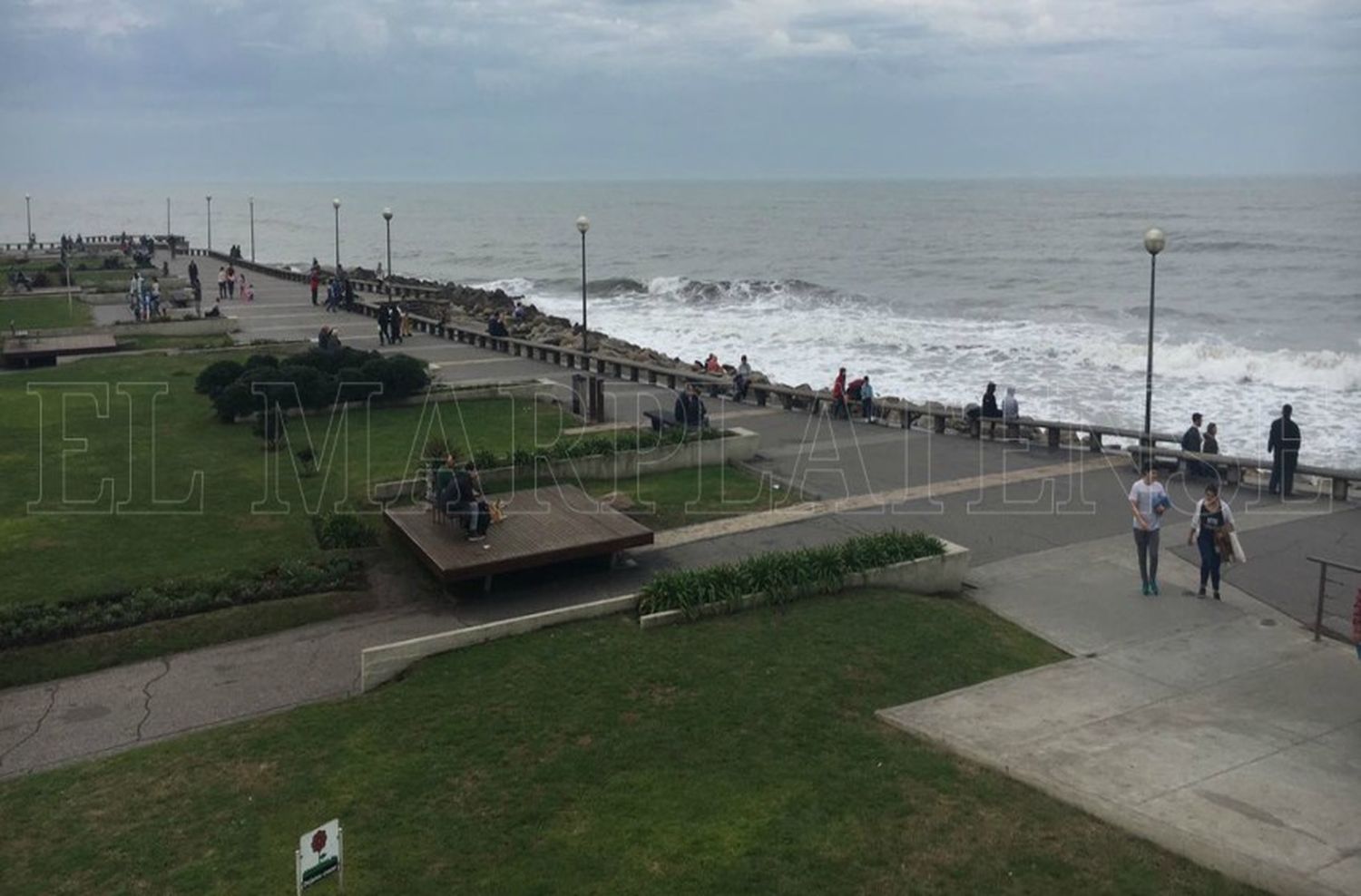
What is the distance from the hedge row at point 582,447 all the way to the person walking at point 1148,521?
27.0 ft

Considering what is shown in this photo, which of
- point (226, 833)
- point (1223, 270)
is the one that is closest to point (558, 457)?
point (226, 833)

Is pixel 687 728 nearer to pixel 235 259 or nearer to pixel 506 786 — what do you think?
pixel 506 786

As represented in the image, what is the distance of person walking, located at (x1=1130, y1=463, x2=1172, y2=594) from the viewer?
13219 mm

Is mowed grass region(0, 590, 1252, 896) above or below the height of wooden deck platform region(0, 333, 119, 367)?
below

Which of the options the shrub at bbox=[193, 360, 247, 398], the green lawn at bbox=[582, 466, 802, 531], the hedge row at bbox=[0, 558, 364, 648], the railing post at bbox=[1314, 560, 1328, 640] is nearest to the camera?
the railing post at bbox=[1314, 560, 1328, 640]

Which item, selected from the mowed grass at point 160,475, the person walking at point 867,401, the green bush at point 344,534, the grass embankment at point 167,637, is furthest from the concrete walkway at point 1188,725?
the person walking at point 867,401

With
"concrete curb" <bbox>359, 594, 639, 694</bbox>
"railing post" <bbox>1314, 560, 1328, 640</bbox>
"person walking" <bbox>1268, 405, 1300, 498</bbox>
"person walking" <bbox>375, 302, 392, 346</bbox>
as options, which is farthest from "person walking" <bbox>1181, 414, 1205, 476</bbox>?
"person walking" <bbox>375, 302, 392, 346</bbox>

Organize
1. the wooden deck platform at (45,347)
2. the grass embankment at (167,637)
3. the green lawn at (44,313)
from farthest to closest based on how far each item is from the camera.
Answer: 1. the green lawn at (44,313)
2. the wooden deck platform at (45,347)
3. the grass embankment at (167,637)

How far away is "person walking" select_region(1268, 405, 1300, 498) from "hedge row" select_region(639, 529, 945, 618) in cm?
722

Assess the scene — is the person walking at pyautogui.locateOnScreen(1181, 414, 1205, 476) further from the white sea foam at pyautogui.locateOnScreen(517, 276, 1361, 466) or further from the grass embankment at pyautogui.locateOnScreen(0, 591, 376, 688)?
the grass embankment at pyautogui.locateOnScreen(0, 591, 376, 688)

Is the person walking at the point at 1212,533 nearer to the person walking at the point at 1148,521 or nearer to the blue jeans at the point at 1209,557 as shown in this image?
the blue jeans at the point at 1209,557

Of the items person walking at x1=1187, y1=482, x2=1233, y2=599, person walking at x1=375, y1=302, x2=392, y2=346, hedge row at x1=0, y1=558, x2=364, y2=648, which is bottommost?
hedge row at x1=0, y1=558, x2=364, y2=648

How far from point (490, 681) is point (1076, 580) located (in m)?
7.20

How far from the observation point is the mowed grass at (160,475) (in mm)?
14336
